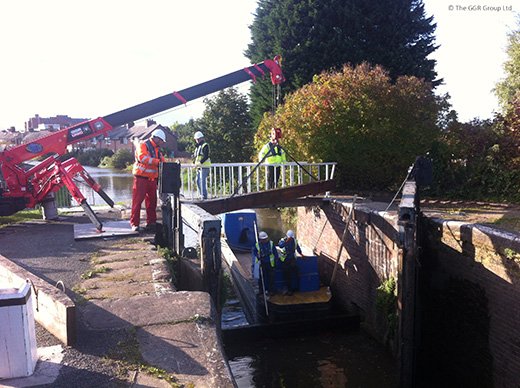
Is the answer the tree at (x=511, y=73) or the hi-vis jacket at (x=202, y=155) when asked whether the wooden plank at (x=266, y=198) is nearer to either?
the hi-vis jacket at (x=202, y=155)

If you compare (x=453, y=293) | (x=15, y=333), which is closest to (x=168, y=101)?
(x=453, y=293)

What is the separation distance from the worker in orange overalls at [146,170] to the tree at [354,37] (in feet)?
41.4

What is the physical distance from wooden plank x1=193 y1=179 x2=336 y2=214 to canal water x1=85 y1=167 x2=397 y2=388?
2.85m

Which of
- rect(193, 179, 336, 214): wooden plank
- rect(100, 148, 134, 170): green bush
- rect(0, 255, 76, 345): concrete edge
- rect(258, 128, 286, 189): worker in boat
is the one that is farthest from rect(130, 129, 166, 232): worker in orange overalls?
rect(100, 148, 134, 170): green bush

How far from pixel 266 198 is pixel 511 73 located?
18152 mm

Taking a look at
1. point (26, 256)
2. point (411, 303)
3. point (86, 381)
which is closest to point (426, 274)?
point (411, 303)

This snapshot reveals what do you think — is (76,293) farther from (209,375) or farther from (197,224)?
(209,375)

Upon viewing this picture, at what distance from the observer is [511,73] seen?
70.5ft

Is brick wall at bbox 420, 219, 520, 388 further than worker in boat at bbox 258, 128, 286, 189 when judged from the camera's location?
No

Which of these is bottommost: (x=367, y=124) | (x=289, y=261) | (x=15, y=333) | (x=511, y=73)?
(x=289, y=261)

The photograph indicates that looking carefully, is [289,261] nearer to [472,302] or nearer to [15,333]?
[472,302]

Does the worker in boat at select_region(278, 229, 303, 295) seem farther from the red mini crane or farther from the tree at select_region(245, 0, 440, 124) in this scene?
the tree at select_region(245, 0, 440, 124)

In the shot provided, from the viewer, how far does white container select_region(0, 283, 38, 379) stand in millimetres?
3227

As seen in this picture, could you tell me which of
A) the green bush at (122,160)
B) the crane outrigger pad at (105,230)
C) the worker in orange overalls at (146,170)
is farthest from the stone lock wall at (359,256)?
the green bush at (122,160)
